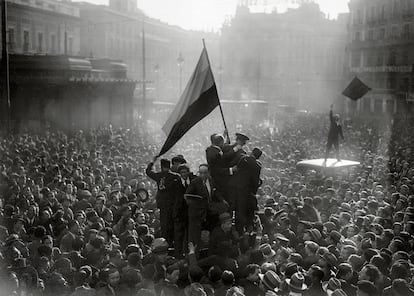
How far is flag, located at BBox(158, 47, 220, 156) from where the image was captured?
11.7 meters

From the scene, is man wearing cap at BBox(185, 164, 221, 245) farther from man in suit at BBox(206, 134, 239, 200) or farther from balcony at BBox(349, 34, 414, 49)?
balcony at BBox(349, 34, 414, 49)

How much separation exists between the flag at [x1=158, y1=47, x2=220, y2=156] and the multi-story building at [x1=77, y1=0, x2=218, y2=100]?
42.0 meters

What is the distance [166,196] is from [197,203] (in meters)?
0.90

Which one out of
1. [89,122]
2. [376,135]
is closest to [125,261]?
[376,135]

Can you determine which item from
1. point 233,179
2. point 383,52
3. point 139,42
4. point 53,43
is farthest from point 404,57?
point 233,179

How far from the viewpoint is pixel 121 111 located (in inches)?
1623

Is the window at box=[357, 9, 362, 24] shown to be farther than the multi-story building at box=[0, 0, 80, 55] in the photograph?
Yes

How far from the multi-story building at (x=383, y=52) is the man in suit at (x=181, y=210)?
4536 cm

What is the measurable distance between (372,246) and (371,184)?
704cm

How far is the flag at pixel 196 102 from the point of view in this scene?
1168 centimetres

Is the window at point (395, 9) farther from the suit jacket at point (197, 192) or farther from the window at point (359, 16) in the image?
the suit jacket at point (197, 192)

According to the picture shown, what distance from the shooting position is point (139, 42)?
81.3 m

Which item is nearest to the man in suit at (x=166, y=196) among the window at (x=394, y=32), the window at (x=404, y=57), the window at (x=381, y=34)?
the window at (x=404, y=57)

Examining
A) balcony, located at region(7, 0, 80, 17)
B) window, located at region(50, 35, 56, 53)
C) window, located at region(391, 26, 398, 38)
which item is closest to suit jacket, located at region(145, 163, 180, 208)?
balcony, located at region(7, 0, 80, 17)
